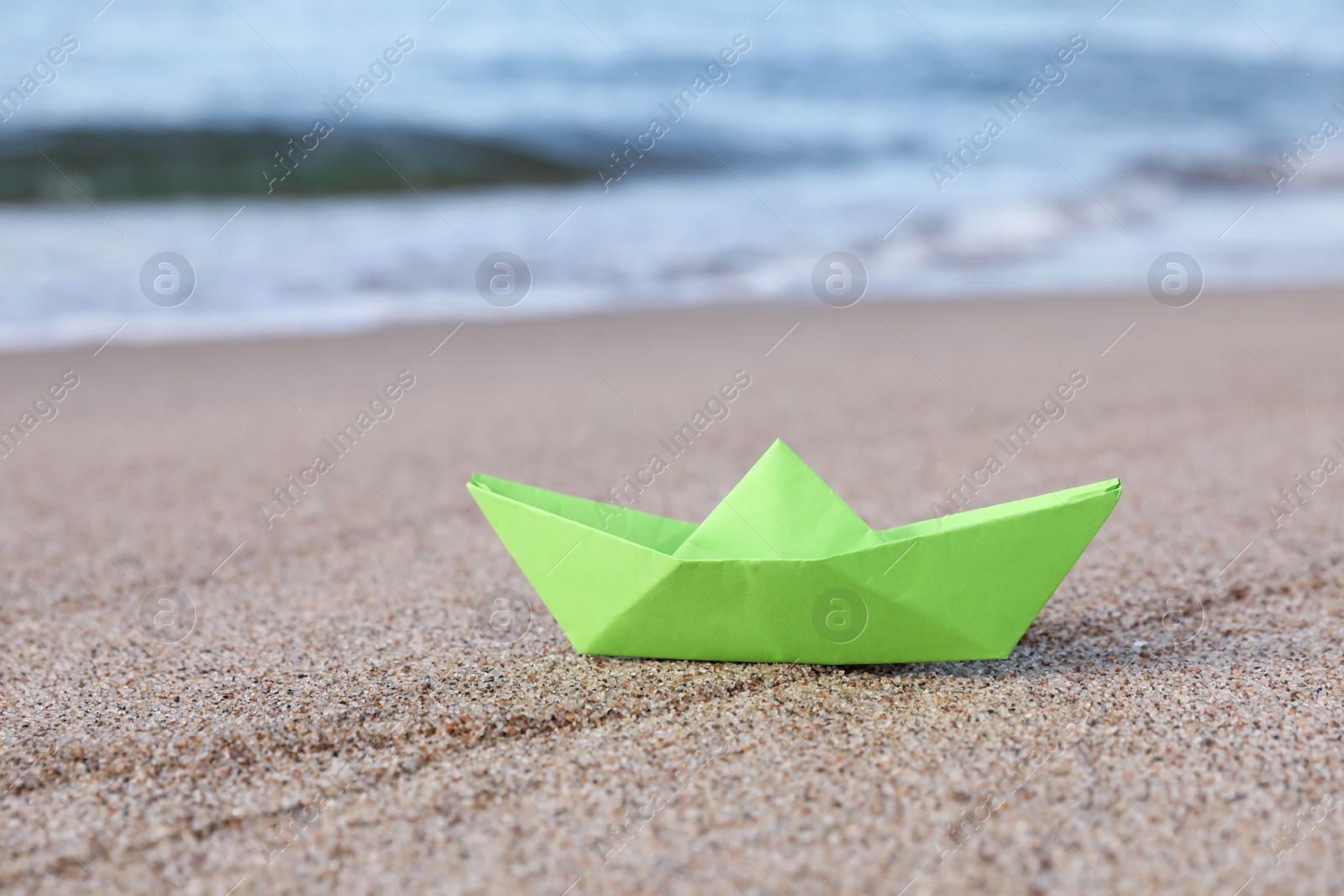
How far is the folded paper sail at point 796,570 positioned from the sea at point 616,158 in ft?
10.5

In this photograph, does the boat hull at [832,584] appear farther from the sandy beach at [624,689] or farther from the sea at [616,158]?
the sea at [616,158]

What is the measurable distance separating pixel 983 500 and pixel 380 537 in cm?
110

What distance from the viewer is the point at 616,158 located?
7.71 m

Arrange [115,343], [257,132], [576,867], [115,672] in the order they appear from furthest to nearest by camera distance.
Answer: [257,132]
[115,343]
[115,672]
[576,867]

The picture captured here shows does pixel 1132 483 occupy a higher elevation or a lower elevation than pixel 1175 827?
lower

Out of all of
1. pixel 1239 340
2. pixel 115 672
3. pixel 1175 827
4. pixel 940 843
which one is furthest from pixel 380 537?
pixel 1239 340

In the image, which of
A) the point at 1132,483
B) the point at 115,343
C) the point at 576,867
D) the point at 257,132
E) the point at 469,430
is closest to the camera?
the point at 576,867

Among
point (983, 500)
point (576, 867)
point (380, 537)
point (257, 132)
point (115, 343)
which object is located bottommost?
point (983, 500)

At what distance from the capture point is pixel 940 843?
34.6 inches

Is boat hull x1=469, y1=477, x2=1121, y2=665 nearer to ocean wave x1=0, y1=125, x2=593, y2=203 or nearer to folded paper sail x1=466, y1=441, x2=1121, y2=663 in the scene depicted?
folded paper sail x1=466, y1=441, x2=1121, y2=663

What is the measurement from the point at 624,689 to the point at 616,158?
6974 millimetres

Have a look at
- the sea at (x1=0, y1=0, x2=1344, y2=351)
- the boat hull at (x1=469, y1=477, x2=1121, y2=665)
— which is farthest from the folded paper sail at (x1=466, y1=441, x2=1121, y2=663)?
the sea at (x1=0, y1=0, x2=1344, y2=351)

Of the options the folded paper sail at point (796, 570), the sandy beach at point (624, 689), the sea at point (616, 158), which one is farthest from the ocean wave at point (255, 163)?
the folded paper sail at point (796, 570)

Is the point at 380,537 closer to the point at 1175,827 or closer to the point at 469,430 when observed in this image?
the point at 469,430
